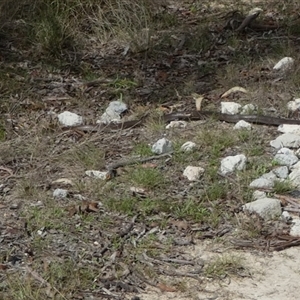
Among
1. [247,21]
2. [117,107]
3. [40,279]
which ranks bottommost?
[247,21]

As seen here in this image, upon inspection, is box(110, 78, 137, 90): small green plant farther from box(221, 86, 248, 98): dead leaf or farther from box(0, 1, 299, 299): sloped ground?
box(221, 86, 248, 98): dead leaf

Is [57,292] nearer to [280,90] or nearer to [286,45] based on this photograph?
[280,90]

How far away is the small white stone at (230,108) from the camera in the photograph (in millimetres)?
5266

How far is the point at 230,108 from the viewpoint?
208 inches

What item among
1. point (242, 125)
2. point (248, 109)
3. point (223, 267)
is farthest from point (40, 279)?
point (248, 109)

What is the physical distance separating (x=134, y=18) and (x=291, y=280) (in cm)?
360

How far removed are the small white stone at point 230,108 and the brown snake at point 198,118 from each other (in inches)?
4.3

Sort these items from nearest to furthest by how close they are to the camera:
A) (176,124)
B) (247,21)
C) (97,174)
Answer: (97,174), (176,124), (247,21)

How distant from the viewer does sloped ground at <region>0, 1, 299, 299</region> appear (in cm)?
352

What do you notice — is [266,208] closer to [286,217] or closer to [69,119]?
[286,217]

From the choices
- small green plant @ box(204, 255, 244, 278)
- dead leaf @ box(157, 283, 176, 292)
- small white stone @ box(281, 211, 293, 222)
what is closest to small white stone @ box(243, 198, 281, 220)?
small white stone @ box(281, 211, 293, 222)

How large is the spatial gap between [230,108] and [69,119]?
109 cm

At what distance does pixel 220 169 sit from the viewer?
14.7 ft

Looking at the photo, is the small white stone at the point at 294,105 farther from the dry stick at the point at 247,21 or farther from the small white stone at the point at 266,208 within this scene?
the dry stick at the point at 247,21
